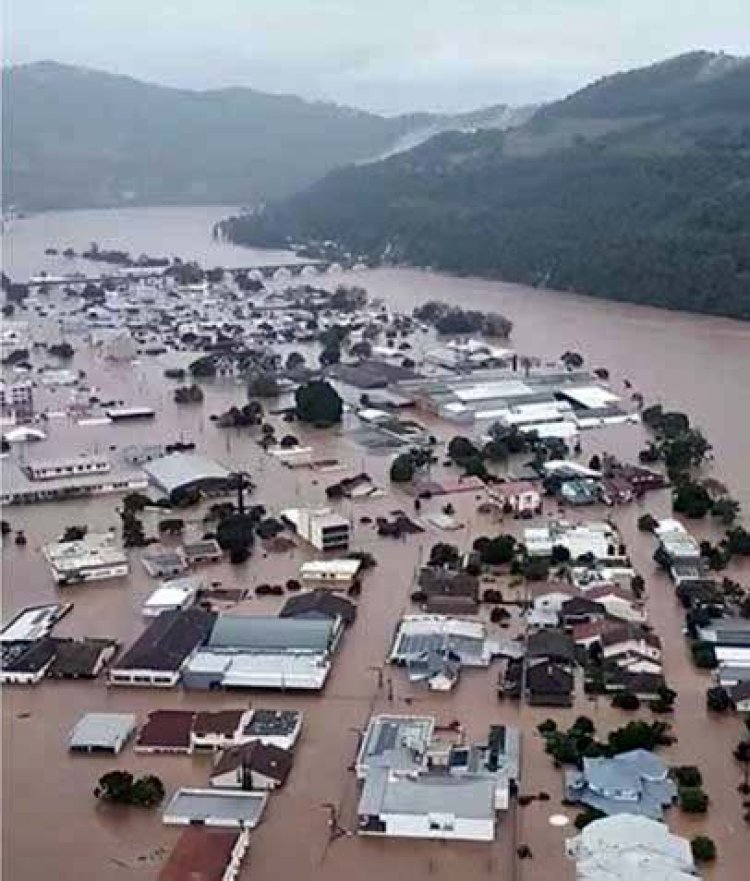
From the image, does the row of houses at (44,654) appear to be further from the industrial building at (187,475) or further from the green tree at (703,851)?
the green tree at (703,851)

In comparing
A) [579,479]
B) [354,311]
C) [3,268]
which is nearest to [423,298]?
[354,311]

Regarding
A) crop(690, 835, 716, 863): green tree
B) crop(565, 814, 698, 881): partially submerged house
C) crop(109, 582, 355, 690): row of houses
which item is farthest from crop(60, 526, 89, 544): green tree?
crop(690, 835, 716, 863): green tree

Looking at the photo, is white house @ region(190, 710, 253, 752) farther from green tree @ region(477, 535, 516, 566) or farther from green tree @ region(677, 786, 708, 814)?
green tree @ region(477, 535, 516, 566)

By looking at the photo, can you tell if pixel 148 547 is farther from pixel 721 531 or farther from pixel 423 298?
pixel 423 298

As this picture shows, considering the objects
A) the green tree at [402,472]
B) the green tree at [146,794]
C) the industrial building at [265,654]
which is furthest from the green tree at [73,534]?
the green tree at [146,794]

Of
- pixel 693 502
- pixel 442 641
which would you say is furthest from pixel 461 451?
pixel 442 641
